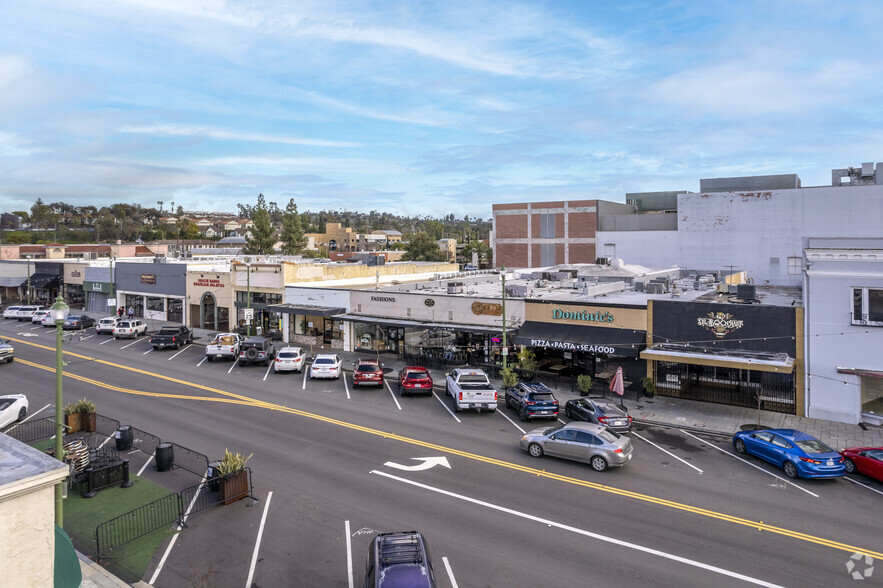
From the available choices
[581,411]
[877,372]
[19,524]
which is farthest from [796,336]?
[19,524]

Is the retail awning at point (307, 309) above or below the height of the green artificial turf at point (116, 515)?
above

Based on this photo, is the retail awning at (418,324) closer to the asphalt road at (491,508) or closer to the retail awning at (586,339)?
the retail awning at (586,339)

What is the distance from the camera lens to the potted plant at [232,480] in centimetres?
1480

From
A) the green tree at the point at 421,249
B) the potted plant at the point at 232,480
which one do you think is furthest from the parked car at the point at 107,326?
the green tree at the point at 421,249

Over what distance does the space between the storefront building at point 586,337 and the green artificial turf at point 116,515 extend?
1985 centimetres

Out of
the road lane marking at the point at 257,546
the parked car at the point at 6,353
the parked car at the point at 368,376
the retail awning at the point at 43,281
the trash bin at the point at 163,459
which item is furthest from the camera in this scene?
the retail awning at the point at 43,281

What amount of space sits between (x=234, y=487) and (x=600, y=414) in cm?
1385

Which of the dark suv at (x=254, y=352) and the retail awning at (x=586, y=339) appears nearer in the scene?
the retail awning at (x=586, y=339)

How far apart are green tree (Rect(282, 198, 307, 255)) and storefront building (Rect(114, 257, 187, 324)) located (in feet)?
136

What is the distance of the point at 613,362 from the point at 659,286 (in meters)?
7.97

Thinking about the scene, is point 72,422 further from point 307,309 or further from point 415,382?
point 307,309

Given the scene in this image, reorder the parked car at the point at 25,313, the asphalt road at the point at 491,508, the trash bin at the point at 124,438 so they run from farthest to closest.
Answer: the parked car at the point at 25,313, the trash bin at the point at 124,438, the asphalt road at the point at 491,508

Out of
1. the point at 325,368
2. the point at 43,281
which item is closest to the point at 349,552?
the point at 325,368

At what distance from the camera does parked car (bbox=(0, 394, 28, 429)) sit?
21.5m
